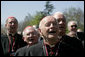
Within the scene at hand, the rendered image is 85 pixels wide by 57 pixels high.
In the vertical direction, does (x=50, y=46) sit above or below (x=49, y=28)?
below

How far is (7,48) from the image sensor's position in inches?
273

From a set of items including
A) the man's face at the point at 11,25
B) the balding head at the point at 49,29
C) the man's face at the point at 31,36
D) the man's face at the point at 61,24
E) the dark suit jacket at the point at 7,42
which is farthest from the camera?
the dark suit jacket at the point at 7,42

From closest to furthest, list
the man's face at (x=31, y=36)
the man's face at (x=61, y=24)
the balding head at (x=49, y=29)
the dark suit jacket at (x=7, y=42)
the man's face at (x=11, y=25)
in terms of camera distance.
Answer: the balding head at (x=49, y=29) < the man's face at (x=61, y=24) < the man's face at (x=31, y=36) < the man's face at (x=11, y=25) < the dark suit jacket at (x=7, y=42)

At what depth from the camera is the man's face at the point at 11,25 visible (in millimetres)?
6828

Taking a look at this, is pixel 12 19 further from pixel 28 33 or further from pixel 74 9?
pixel 74 9

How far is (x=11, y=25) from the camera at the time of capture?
22.5 feet

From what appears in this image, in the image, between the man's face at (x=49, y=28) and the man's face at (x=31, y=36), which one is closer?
the man's face at (x=49, y=28)

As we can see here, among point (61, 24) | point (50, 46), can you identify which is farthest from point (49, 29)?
point (61, 24)

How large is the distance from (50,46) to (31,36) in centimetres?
200

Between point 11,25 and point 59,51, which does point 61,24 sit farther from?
point 11,25

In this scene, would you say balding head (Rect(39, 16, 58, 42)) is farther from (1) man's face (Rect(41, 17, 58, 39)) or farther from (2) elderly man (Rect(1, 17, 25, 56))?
(2) elderly man (Rect(1, 17, 25, 56))

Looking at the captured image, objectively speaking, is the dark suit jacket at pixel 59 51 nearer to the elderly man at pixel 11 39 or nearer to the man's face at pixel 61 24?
the man's face at pixel 61 24

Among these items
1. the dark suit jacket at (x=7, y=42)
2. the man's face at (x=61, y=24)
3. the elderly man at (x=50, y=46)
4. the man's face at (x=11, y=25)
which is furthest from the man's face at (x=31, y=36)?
the elderly man at (x=50, y=46)

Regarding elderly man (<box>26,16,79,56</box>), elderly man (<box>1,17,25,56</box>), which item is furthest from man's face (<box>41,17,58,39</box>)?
elderly man (<box>1,17,25,56</box>)
